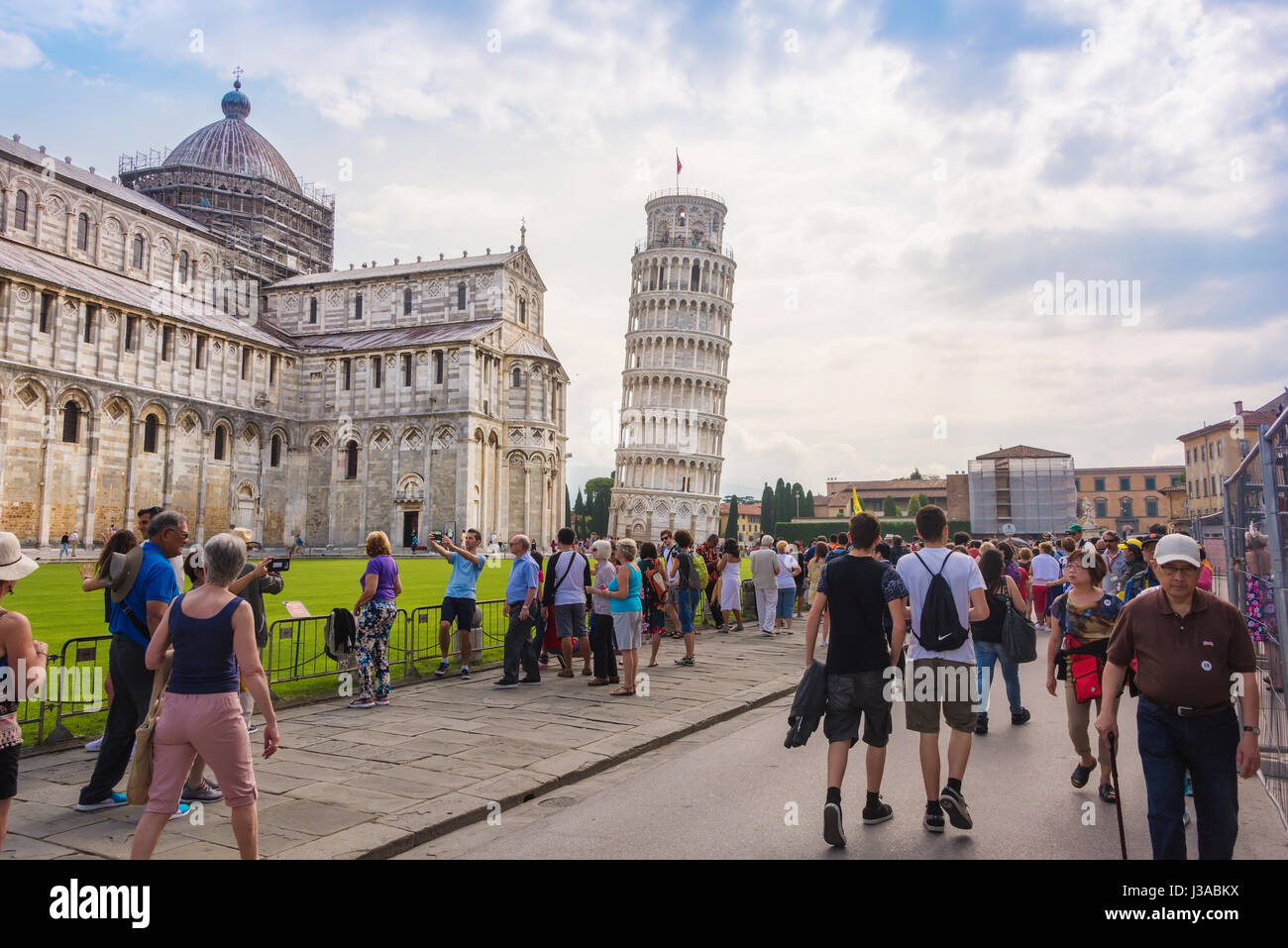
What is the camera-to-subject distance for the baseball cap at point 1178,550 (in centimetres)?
403

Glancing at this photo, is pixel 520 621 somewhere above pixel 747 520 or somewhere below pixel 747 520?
below

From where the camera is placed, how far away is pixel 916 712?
5.43 meters

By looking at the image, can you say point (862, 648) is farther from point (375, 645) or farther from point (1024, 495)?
point (1024, 495)

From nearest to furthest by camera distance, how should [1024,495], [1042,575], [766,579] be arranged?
1. [1042,575]
2. [766,579]
3. [1024,495]

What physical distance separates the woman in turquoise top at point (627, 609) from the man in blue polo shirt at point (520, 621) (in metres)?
1.04

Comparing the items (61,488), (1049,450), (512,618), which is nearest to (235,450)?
(61,488)

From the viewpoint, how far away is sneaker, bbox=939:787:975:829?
5.21m

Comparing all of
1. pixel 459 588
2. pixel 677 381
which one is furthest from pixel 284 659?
pixel 677 381

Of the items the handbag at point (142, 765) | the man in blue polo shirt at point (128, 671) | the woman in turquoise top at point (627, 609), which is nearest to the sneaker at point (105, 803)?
the man in blue polo shirt at point (128, 671)

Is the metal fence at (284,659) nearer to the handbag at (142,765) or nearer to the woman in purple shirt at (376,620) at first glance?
the woman in purple shirt at (376,620)

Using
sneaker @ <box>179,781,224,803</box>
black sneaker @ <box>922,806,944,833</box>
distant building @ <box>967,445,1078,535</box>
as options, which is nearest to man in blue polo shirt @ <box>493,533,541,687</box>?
sneaker @ <box>179,781,224,803</box>

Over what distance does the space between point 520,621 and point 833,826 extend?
6460 mm

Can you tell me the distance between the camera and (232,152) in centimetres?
5762
